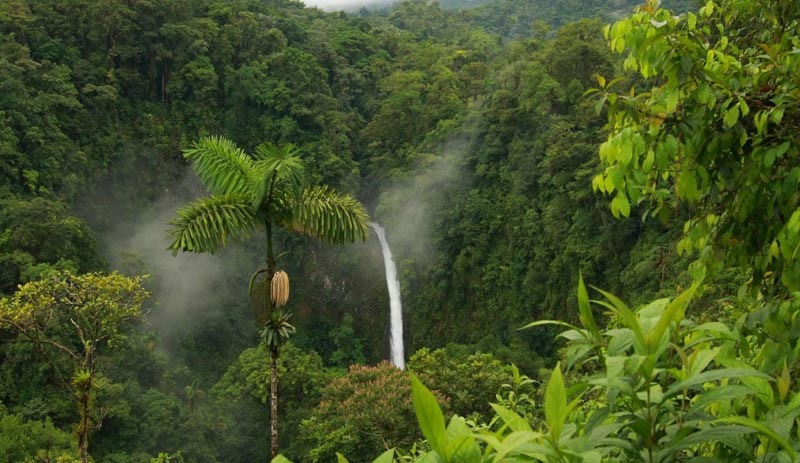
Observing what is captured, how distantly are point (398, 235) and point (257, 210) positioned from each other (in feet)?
53.4

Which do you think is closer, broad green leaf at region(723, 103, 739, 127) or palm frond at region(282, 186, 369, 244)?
broad green leaf at region(723, 103, 739, 127)

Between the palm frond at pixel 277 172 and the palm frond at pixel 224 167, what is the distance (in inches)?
4.6

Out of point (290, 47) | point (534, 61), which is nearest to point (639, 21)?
point (534, 61)

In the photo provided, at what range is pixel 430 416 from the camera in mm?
794

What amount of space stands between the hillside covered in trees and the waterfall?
334 millimetres

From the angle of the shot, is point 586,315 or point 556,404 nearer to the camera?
point 556,404

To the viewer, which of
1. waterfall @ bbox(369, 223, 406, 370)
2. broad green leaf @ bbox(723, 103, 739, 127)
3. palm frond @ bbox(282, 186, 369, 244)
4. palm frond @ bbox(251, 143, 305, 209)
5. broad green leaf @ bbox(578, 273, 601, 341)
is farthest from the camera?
waterfall @ bbox(369, 223, 406, 370)

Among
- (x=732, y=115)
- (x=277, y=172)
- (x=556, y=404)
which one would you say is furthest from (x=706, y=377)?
(x=277, y=172)

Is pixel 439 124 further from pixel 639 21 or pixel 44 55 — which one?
pixel 639 21

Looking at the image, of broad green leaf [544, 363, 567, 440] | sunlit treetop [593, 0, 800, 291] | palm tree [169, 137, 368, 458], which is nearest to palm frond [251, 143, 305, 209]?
palm tree [169, 137, 368, 458]

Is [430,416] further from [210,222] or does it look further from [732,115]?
[210,222]

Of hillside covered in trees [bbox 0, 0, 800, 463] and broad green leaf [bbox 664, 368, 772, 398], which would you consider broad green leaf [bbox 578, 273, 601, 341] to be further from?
broad green leaf [bbox 664, 368, 772, 398]

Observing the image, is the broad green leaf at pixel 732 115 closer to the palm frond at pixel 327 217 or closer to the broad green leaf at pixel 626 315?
the broad green leaf at pixel 626 315

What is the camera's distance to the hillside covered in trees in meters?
1.09
